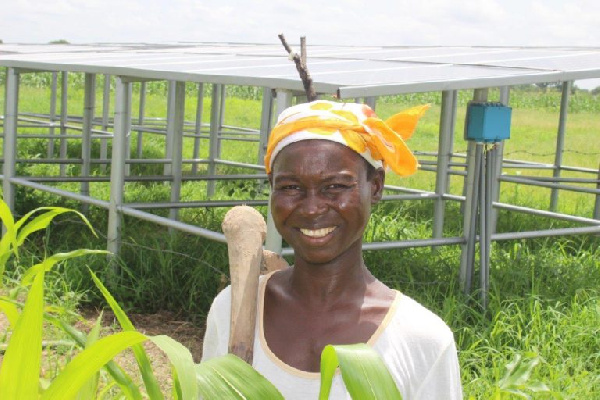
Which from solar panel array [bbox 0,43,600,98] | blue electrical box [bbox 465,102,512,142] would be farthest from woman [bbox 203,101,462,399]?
blue electrical box [bbox 465,102,512,142]

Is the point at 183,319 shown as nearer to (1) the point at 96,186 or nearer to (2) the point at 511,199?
(1) the point at 96,186

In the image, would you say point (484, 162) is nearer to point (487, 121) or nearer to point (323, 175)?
point (487, 121)

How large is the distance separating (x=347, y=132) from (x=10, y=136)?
4927mm

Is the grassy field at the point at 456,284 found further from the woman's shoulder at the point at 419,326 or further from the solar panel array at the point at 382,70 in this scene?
the solar panel array at the point at 382,70

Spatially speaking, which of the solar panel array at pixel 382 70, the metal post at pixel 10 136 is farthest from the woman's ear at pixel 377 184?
the metal post at pixel 10 136

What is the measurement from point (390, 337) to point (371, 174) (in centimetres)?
26

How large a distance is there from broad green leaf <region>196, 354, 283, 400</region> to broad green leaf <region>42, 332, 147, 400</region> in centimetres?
9

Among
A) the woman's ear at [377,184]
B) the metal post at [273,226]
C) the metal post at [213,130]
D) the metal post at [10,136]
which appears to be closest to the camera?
the woman's ear at [377,184]

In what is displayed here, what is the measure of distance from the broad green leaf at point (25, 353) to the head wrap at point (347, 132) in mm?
425

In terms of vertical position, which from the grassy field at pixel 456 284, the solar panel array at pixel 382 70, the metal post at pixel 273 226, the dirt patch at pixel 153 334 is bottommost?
the dirt patch at pixel 153 334

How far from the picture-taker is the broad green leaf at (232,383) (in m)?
1.27

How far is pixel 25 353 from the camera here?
1.36 m

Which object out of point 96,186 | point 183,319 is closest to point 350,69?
point 183,319

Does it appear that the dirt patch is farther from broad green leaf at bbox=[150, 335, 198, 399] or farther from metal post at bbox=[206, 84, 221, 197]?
metal post at bbox=[206, 84, 221, 197]
